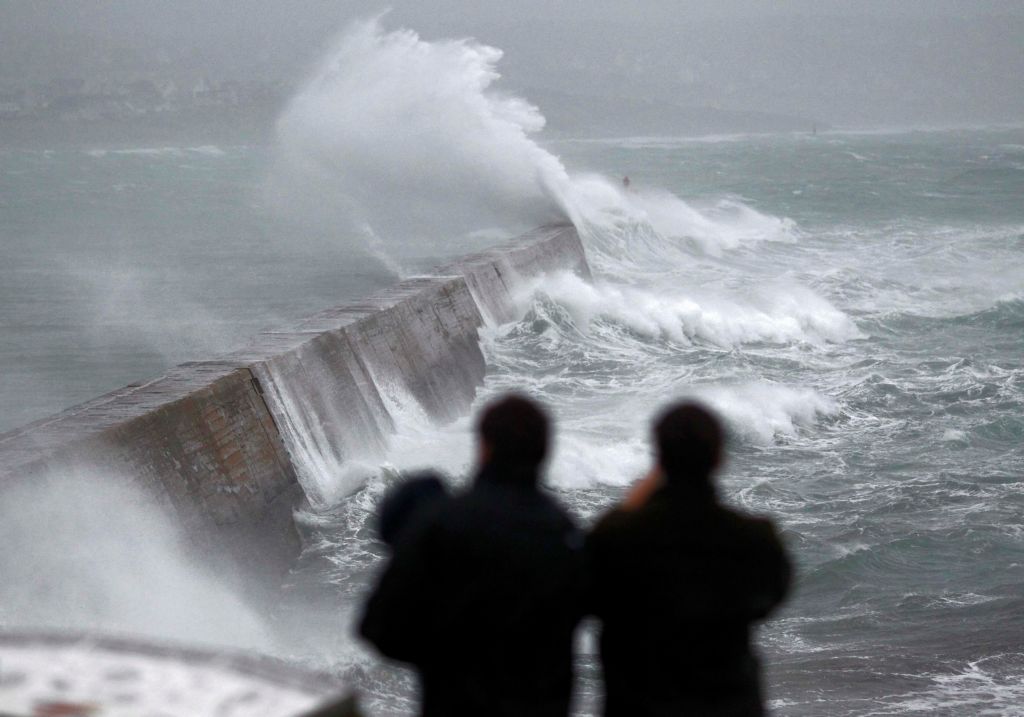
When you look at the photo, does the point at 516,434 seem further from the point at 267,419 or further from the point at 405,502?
the point at 267,419

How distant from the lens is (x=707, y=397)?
14.7 m

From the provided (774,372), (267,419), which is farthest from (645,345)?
(267,419)

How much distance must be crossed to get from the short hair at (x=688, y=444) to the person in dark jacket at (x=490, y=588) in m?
0.24

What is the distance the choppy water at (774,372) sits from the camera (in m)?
8.22

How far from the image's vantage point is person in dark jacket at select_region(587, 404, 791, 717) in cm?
254

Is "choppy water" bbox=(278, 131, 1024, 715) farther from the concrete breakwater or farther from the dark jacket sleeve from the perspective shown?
the dark jacket sleeve

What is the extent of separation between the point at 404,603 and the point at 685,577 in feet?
1.83

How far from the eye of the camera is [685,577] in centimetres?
254

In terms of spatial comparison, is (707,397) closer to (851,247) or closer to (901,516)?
(901,516)

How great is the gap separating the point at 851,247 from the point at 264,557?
2389cm

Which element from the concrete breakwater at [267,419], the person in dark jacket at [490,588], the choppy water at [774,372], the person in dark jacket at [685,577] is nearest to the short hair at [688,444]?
the person in dark jacket at [685,577]

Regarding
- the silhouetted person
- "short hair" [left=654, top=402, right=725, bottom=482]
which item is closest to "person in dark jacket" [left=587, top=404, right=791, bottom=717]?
"short hair" [left=654, top=402, right=725, bottom=482]

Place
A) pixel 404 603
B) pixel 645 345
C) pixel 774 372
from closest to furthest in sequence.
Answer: pixel 404 603, pixel 774 372, pixel 645 345

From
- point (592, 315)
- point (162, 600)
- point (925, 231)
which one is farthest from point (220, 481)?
point (925, 231)
